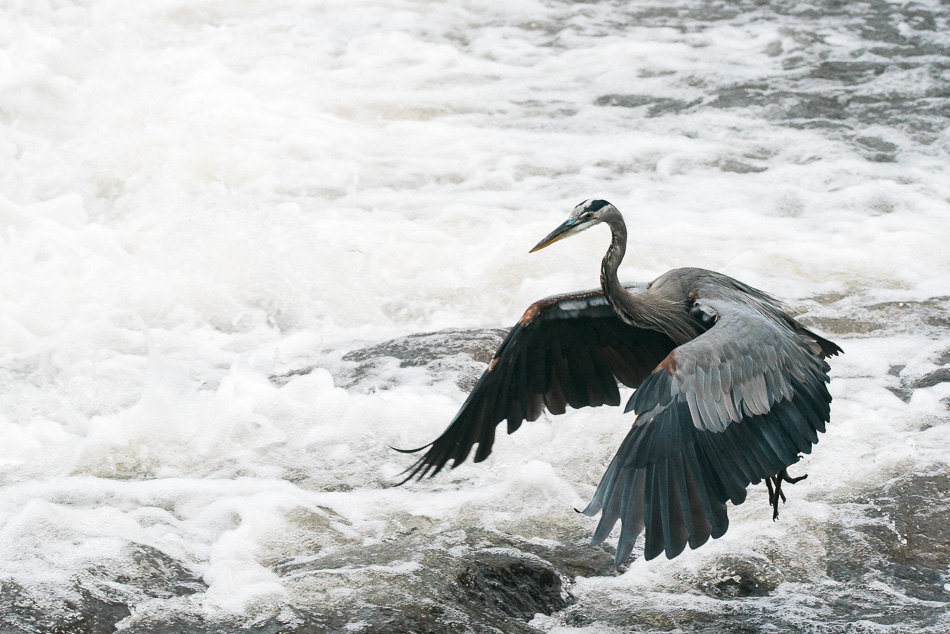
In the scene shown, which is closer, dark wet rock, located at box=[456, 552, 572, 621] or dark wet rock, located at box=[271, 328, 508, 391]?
dark wet rock, located at box=[456, 552, 572, 621]

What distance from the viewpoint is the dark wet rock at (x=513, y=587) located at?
362 cm

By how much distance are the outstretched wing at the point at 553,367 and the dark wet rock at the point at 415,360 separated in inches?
43.1

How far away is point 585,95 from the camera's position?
33.8ft

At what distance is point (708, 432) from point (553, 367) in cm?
111

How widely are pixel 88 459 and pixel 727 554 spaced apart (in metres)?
2.65

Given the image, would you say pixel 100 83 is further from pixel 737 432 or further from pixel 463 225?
pixel 737 432

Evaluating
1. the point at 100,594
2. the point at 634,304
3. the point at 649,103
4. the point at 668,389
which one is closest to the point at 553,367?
the point at 634,304

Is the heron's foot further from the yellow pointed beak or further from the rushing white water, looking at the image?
the yellow pointed beak

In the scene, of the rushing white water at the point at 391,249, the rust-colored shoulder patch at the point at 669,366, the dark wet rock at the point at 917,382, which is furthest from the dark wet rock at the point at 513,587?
the dark wet rock at the point at 917,382

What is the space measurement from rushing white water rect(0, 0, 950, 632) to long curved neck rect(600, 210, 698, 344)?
76 cm

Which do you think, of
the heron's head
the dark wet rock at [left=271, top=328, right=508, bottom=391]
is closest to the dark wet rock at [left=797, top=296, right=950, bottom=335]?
the dark wet rock at [left=271, top=328, right=508, bottom=391]

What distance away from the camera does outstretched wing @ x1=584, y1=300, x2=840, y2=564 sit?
3.11 meters

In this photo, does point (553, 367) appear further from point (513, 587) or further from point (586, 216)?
point (513, 587)

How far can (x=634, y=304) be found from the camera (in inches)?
167
